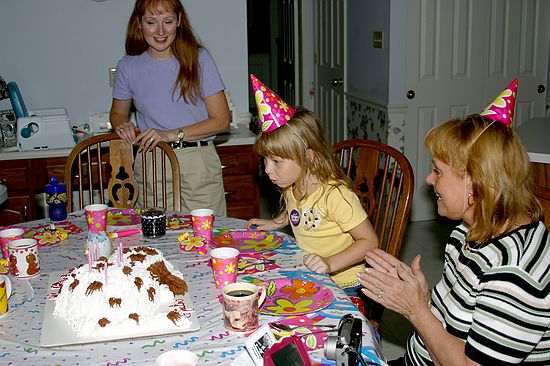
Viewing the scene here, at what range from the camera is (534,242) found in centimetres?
134

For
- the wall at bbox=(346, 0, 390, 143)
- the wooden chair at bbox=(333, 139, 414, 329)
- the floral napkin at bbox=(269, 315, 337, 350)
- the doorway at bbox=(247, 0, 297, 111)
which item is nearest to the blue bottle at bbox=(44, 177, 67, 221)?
the wooden chair at bbox=(333, 139, 414, 329)

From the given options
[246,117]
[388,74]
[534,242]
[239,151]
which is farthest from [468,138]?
[388,74]

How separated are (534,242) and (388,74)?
335 cm

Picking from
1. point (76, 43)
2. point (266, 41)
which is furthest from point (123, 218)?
point (266, 41)

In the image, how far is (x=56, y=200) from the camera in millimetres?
2230

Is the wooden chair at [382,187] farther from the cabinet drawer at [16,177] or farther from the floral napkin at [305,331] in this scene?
the cabinet drawer at [16,177]

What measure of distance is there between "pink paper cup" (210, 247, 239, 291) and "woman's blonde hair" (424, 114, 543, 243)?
22.4 inches

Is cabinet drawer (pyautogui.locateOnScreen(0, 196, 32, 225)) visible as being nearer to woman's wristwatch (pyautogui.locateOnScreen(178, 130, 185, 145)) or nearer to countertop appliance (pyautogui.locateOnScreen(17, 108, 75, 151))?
countertop appliance (pyautogui.locateOnScreen(17, 108, 75, 151))

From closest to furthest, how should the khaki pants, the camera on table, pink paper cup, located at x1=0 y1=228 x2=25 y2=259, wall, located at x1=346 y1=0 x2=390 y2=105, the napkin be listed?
the camera on table < pink paper cup, located at x1=0 y1=228 x2=25 y2=259 < the napkin < the khaki pants < wall, located at x1=346 y1=0 x2=390 y2=105

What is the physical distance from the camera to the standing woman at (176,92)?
2740mm

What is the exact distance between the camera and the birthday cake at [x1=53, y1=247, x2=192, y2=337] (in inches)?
55.7

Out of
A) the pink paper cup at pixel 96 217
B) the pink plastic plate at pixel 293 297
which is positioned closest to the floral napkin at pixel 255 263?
the pink plastic plate at pixel 293 297

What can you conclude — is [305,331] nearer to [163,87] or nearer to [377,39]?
[163,87]

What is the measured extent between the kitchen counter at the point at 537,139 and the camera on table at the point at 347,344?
1.99 m
